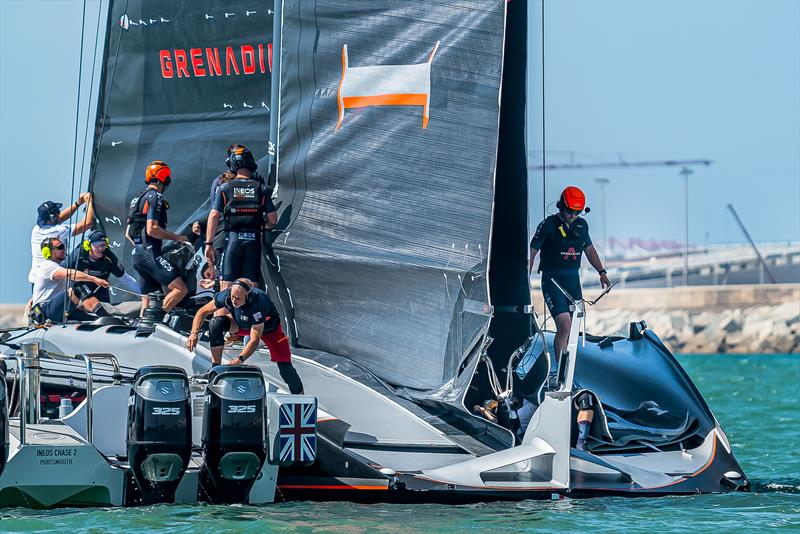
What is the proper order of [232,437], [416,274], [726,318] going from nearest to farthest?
[232,437]
[416,274]
[726,318]

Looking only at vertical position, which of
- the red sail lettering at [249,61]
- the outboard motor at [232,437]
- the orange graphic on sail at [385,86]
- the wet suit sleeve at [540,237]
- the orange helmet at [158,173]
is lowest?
the outboard motor at [232,437]

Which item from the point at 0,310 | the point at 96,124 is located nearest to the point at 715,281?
the point at 0,310

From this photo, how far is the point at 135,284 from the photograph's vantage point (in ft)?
36.0

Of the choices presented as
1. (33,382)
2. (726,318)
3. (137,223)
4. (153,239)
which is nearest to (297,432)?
(33,382)

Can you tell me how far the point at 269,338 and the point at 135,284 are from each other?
301 centimetres

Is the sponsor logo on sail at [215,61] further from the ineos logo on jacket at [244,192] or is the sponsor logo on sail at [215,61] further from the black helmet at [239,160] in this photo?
the ineos logo on jacket at [244,192]

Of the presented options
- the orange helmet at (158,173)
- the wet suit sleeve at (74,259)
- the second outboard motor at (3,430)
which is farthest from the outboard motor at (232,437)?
the wet suit sleeve at (74,259)

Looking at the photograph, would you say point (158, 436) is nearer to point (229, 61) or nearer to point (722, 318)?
point (229, 61)

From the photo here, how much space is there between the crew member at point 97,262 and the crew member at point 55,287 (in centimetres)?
7

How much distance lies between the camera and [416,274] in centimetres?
862

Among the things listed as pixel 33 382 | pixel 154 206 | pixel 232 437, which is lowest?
pixel 232 437

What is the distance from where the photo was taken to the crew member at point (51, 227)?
1061 centimetres

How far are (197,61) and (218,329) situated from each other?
3.85 metres


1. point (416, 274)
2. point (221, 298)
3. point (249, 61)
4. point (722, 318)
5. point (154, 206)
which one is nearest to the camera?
point (221, 298)
